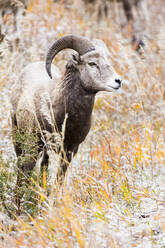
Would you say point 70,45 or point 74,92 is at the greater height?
point 70,45

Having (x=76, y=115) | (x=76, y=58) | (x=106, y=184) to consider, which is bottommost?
(x=106, y=184)

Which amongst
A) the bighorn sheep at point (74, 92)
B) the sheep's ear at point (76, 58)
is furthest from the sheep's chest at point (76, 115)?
the sheep's ear at point (76, 58)

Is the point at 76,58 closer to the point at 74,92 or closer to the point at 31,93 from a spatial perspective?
the point at 74,92

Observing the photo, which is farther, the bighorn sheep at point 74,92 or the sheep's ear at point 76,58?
the sheep's ear at point 76,58

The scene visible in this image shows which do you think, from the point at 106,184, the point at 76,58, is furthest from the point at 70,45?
the point at 106,184

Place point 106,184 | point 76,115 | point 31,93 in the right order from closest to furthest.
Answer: point 106,184
point 76,115
point 31,93

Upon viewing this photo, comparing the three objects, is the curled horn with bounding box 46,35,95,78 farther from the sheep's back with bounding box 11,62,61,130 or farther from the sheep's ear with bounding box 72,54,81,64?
the sheep's back with bounding box 11,62,61,130

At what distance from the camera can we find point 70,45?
424 cm

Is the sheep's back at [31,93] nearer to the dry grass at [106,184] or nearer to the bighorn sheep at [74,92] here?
the bighorn sheep at [74,92]

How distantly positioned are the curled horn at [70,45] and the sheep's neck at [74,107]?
23 centimetres

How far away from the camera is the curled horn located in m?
4.17

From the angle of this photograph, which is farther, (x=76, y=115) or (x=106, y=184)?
(x=76, y=115)

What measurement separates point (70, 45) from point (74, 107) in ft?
2.15

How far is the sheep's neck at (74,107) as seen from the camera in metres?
4.17
